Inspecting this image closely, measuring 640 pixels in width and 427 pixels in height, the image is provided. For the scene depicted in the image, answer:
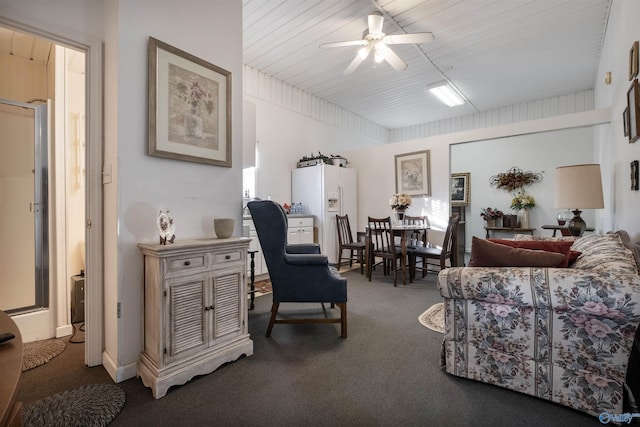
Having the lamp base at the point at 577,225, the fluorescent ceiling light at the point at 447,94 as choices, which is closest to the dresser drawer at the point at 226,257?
the lamp base at the point at 577,225

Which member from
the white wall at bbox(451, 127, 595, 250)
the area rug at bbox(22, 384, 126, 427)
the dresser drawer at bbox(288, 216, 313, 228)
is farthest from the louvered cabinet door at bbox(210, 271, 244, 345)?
the white wall at bbox(451, 127, 595, 250)

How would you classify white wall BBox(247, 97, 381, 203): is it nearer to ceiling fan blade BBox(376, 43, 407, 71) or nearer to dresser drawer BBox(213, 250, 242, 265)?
ceiling fan blade BBox(376, 43, 407, 71)

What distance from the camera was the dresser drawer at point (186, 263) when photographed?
178cm

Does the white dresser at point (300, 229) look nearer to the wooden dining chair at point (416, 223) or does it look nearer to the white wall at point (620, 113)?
the wooden dining chair at point (416, 223)

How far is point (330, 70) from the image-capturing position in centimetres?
483

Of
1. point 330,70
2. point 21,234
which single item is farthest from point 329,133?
point 21,234

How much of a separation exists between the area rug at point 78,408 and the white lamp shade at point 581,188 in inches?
147

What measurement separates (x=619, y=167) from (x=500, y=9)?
6.78 feet

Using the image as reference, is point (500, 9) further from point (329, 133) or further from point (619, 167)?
point (329, 133)

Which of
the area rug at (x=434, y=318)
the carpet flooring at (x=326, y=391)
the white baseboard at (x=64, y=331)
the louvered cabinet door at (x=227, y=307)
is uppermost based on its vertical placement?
the louvered cabinet door at (x=227, y=307)

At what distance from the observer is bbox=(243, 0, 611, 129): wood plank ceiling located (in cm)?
329

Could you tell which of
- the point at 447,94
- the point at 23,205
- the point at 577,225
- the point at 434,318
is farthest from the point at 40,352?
the point at 447,94

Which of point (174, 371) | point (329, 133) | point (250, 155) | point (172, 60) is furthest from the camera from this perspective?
point (329, 133)

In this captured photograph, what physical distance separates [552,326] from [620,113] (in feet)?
8.59
